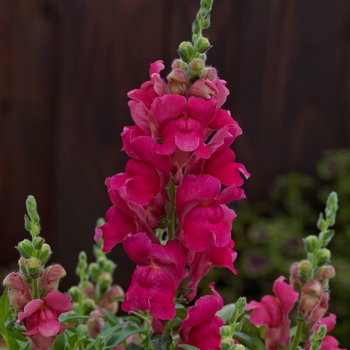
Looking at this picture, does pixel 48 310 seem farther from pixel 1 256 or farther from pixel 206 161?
pixel 1 256

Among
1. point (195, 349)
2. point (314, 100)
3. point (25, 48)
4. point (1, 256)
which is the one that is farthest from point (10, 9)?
point (195, 349)

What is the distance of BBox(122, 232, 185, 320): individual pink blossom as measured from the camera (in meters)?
0.49

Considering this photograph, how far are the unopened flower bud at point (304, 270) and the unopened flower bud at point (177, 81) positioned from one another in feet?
0.68

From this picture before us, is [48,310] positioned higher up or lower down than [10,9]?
lower down

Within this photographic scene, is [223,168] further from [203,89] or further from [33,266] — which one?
[33,266]

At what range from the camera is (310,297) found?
586 millimetres

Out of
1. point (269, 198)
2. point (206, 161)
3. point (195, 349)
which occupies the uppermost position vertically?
point (206, 161)

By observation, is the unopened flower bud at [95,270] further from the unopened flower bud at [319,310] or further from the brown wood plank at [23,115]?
the brown wood plank at [23,115]

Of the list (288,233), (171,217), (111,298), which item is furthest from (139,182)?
(288,233)

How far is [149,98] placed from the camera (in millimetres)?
547

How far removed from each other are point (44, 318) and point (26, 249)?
58 millimetres

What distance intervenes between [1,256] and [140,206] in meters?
1.23

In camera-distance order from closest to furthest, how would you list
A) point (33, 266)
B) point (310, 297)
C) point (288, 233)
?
1. point (33, 266)
2. point (310, 297)
3. point (288, 233)

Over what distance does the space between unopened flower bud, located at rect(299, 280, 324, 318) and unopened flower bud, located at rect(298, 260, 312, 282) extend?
1cm
